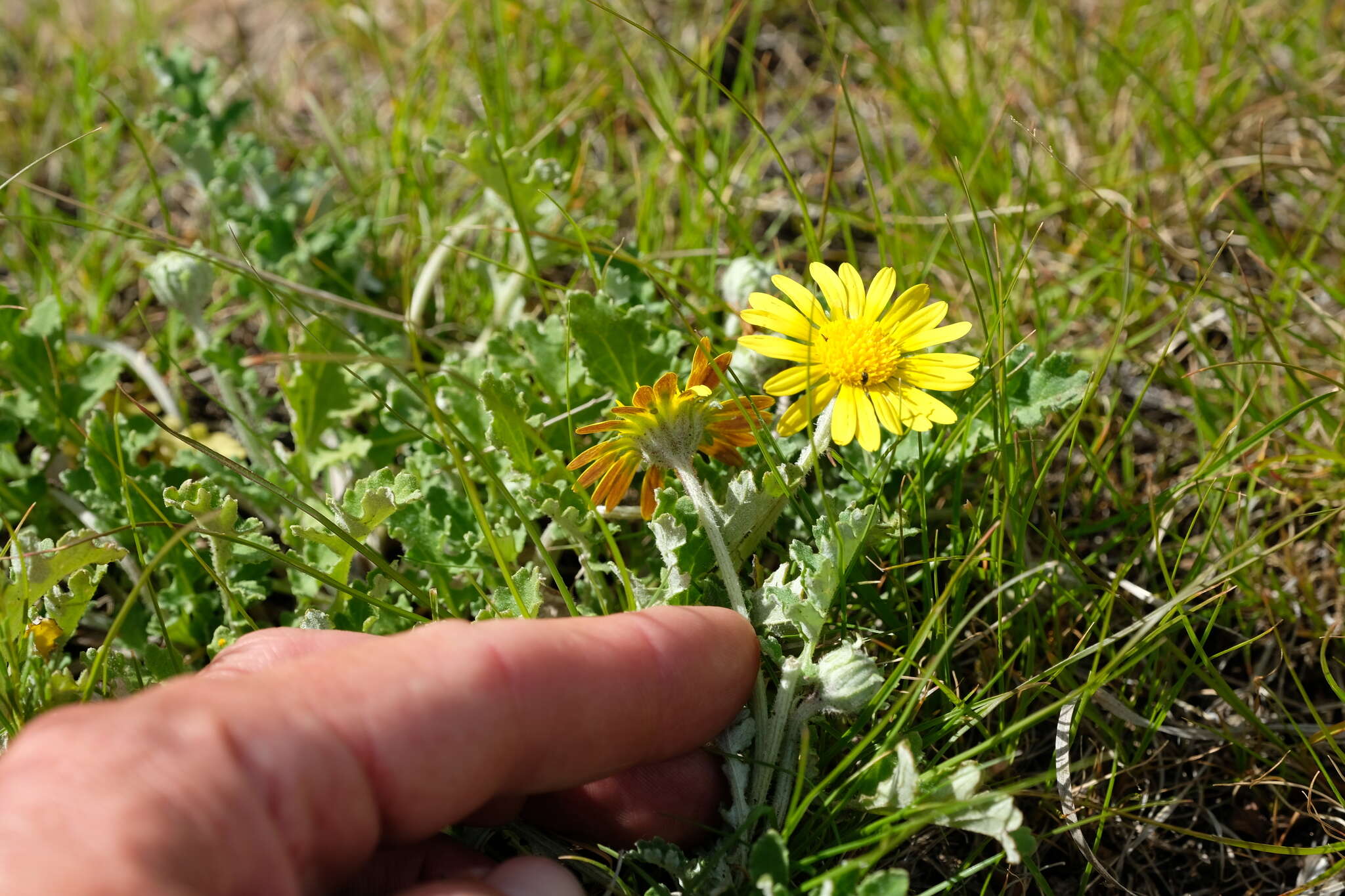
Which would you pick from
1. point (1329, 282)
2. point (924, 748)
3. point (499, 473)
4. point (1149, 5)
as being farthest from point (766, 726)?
point (1149, 5)

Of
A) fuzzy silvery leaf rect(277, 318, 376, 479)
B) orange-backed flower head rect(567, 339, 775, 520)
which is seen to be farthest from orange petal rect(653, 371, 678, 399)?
fuzzy silvery leaf rect(277, 318, 376, 479)

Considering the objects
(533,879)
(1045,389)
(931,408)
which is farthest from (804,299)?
(533,879)

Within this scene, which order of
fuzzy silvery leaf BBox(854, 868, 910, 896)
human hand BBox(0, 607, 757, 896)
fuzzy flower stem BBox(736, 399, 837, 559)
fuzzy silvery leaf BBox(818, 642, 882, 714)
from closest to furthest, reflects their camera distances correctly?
human hand BBox(0, 607, 757, 896), fuzzy silvery leaf BBox(854, 868, 910, 896), fuzzy silvery leaf BBox(818, 642, 882, 714), fuzzy flower stem BBox(736, 399, 837, 559)

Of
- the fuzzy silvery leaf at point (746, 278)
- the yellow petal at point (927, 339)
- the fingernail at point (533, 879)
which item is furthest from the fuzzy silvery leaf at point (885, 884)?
the fuzzy silvery leaf at point (746, 278)

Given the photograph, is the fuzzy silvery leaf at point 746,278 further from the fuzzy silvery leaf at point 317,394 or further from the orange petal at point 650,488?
the fuzzy silvery leaf at point 317,394

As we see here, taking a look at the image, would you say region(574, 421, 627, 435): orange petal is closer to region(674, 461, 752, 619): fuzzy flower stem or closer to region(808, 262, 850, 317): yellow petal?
region(674, 461, 752, 619): fuzzy flower stem
